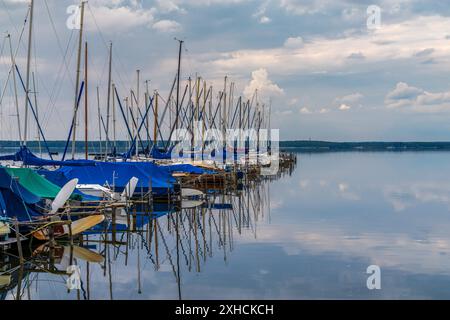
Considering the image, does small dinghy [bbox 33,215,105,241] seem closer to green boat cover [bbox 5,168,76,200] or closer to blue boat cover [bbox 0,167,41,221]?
blue boat cover [bbox 0,167,41,221]

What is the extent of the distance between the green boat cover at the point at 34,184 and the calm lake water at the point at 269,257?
10.9 ft

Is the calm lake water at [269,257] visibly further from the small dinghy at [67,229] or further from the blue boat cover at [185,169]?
the blue boat cover at [185,169]

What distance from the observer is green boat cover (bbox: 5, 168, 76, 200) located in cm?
2998

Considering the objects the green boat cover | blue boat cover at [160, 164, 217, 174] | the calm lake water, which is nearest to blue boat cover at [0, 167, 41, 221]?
→ the calm lake water

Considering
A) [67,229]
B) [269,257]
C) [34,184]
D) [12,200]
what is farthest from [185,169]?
[269,257]

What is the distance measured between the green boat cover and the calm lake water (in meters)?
3.33

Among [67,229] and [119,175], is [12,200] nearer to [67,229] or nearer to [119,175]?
[67,229]

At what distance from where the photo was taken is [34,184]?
3064 cm

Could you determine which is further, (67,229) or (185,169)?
(185,169)

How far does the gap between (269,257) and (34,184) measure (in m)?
12.4

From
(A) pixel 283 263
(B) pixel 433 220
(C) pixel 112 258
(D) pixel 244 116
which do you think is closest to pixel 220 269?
(A) pixel 283 263

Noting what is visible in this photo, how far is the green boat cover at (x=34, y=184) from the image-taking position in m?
30.0

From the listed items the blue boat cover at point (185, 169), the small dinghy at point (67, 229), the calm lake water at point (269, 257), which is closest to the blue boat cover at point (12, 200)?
the small dinghy at point (67, 229)
